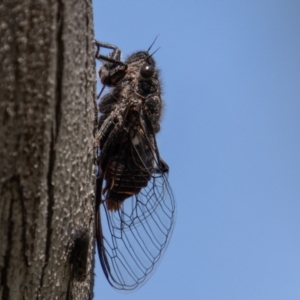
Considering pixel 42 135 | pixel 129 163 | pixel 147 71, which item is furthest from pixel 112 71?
pixel 42 135

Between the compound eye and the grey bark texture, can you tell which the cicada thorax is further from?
the grey bark texture

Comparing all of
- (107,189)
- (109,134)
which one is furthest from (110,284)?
(109,134)

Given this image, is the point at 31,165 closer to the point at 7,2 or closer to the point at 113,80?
the point at 7,2

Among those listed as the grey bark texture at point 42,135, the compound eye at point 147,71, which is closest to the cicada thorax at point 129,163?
the compound eye at point 147,71

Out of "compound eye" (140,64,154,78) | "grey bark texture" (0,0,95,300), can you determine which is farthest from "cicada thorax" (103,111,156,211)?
"grey bark texture" (0,0,95,300)

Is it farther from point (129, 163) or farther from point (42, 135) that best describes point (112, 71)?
point (42, 135)

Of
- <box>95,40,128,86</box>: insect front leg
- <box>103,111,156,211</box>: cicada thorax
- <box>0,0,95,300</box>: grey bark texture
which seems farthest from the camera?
<box>95,40,128,86</box>: insect front leg
